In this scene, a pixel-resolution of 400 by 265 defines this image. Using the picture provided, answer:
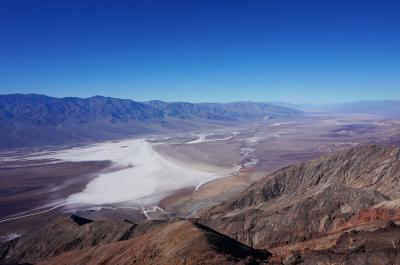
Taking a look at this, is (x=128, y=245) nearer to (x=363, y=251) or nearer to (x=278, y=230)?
(x=278, y=230)

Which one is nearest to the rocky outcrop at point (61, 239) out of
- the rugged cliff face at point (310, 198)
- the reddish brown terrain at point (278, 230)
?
the reddish brown terrain at point (278, 230)

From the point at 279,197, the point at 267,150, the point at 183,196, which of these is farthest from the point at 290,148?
the point at 279,197

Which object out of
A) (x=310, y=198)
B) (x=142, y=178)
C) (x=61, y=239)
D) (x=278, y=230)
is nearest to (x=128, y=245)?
(x=278, y=230)

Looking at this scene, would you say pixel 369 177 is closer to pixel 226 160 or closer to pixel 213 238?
pixel 213 238

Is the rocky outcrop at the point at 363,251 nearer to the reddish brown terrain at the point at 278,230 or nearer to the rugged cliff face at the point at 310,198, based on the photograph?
the reddish brown terrain at the point at 278,230

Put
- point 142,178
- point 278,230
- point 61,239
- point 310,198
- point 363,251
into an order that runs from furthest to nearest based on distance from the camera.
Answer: point 142,178 → point 61,239 → point 310,198 → point 278,230 → point 363,251

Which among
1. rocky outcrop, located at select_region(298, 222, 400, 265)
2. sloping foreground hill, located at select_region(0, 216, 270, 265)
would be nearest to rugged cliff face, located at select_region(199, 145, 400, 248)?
sloping foreground hill, located at select_region(0, 216, 270, 265)

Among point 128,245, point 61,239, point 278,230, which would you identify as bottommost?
point 61,239
